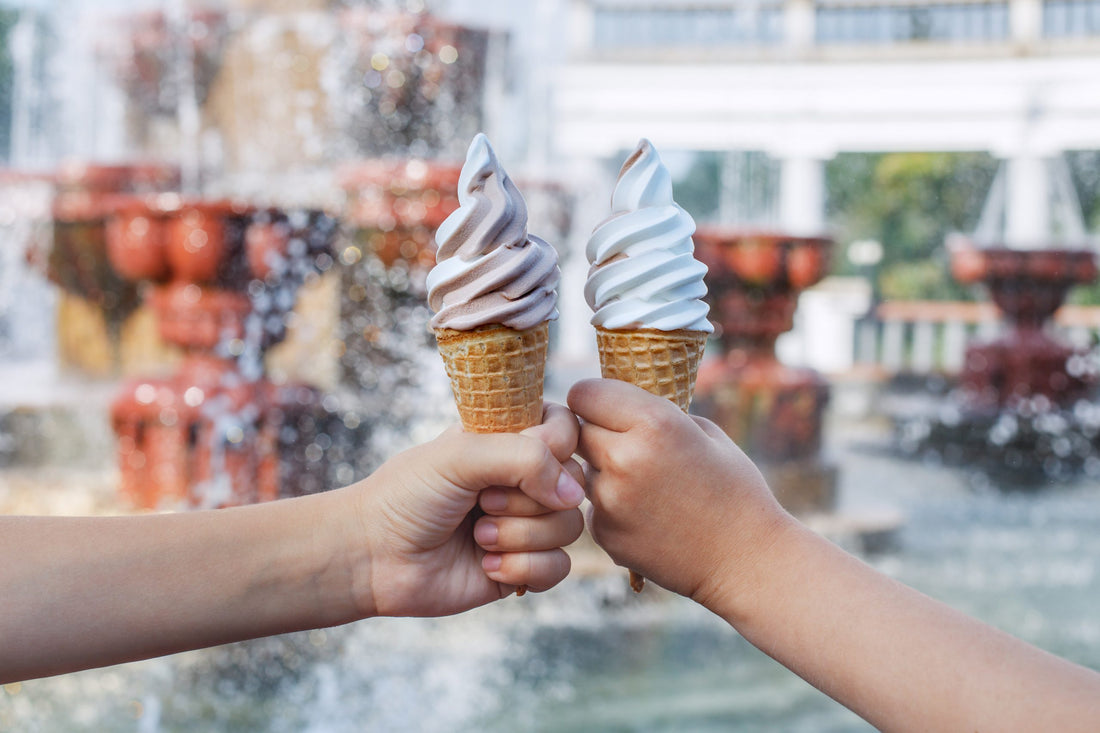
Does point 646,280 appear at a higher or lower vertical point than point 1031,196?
lower

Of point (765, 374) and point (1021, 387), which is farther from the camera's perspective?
point (1021, 387)

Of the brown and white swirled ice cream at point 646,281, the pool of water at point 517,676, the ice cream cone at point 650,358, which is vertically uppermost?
the brown and white swirled ice cream at point 646,281

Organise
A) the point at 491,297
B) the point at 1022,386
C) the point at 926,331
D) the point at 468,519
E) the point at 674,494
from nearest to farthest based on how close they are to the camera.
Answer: the point at 674,494 → the point at 491,297 → the point at 468,519 → the point at 1022,386 → the point at 926,331

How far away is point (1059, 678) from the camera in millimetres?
1010

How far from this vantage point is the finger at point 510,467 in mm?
1204

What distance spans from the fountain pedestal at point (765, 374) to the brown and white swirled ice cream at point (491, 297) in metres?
2.97

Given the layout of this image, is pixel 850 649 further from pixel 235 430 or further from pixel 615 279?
pixel 235 430

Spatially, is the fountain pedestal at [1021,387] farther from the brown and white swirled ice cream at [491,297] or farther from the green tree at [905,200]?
the green tree at [905,200]

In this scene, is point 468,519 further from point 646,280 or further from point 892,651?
point 892,651

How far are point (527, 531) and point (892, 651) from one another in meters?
0.46

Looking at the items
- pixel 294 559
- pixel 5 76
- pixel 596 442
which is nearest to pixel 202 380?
pixel 294 559


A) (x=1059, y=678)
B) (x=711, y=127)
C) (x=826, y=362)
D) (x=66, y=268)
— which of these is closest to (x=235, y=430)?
(x=66, y=268)

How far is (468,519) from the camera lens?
141 centimetres

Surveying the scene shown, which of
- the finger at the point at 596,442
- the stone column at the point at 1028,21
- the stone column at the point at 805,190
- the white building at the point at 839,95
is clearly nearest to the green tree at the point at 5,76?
the white building at the point at 839,95
